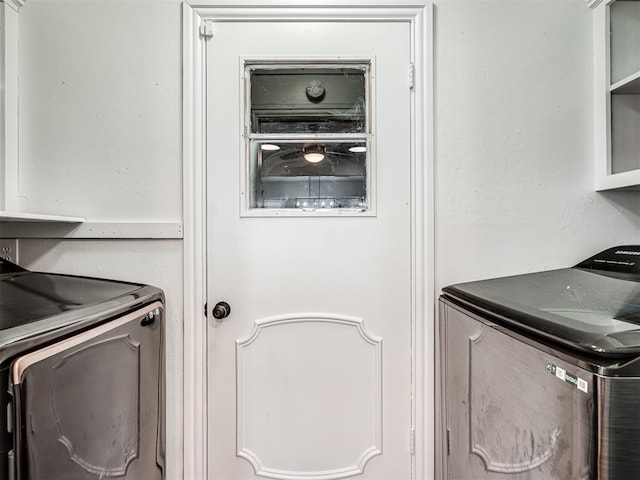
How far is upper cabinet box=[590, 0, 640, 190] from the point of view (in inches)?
48.2

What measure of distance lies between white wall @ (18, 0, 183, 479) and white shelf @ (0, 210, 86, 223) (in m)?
0.06

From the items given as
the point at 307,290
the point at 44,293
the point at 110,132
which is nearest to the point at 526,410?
the point at 307,290

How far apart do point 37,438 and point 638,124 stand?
75.7 inches

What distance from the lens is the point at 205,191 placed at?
1.24 m

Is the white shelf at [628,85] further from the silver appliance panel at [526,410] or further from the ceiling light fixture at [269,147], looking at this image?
the ceiling light fixture at [269,147]

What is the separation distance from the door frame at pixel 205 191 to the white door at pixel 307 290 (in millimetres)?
29

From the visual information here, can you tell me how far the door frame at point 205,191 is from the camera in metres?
1.23

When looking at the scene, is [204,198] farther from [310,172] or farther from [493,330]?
[493,330]

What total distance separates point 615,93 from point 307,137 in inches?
43.9

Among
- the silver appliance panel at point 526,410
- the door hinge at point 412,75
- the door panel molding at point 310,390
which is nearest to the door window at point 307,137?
the door hinge at point 412,75

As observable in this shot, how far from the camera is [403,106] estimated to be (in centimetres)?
125

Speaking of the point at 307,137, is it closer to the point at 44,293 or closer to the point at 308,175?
the point at 308,175

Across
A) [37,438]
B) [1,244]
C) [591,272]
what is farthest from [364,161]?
[1,244]

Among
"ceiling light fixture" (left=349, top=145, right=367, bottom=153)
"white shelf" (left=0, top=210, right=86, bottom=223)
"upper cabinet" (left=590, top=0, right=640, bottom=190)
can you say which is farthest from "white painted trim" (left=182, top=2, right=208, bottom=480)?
"upper cabinet" (left=590, top=0, right=640, bottom=190)
